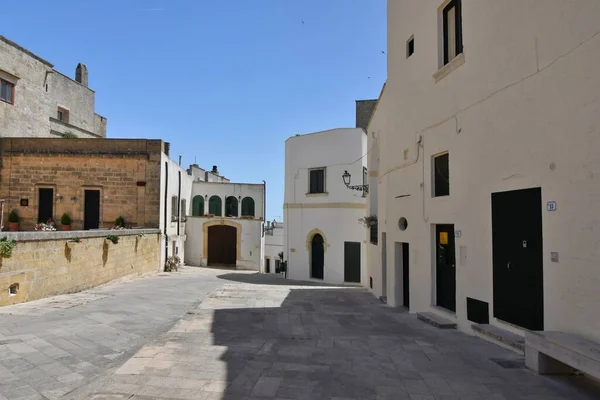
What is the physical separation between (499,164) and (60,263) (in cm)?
1004

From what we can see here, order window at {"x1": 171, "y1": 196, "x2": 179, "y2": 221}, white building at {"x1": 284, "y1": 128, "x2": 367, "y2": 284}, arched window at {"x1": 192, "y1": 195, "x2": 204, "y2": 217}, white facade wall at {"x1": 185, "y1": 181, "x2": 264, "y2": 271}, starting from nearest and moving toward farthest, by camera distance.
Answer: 1. white building at {"x1": 284, "y1": 128, "x2": 367, "y2": 284}
2. window at {"x1": 171, "y1": 196, "x2": 179, "y2": 221}
3. white facade wall at {"x1": 185, "y1": 181, "x2": 264, "y2": 271}
4. arched window at {"x1": 192, "y1": 195, "x2": 204, "y2": 217}

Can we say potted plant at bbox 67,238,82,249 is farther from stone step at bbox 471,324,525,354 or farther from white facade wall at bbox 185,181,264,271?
white facade wall at bbox 185,181,264,271

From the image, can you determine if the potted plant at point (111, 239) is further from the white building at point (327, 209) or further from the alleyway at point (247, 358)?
the white building at point (327, 209)

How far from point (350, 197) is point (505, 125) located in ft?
43.1

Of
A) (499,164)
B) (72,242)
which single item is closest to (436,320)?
(499,164)

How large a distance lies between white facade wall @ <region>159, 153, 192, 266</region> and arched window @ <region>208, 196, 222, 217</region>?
2.27 m

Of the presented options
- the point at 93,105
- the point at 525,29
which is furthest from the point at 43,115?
the point at 525,29

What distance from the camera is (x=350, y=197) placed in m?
19.2

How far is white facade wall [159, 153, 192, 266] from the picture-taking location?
A: 63.4 ft

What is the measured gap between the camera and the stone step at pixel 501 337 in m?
5.48

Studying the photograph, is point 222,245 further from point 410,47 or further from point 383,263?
point 410,47

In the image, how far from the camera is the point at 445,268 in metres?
7.98

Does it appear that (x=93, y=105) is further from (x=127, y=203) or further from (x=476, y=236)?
(x=476, y=236)

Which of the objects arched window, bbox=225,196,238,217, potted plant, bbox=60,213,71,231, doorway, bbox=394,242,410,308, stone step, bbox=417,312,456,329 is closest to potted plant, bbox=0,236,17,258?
stone step, bbox=417,312,456,329
